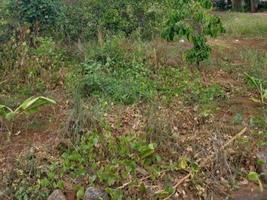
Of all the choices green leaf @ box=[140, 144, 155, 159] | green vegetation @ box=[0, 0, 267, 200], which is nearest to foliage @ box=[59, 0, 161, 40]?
green vegetation @ box=[0, 0, 267, 200]

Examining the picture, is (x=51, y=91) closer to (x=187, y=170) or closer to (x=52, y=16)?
(x=52, y=16)

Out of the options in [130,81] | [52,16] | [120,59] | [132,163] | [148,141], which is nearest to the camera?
[132,163]

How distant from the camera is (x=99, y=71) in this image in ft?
19.7

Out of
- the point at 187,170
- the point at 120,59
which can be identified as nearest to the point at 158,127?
the point at 187,170

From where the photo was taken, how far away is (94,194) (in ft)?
14.2

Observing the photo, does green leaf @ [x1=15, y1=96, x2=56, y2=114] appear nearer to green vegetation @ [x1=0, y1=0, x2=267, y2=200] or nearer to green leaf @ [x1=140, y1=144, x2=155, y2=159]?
green vegetation @ [x1=0, y1=0, x2=267, y2=200]

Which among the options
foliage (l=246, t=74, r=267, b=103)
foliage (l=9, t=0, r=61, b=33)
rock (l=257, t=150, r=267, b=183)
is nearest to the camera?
rock (l=257, t=150, r=267, b=183)

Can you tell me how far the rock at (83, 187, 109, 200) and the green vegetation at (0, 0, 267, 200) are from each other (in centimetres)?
5

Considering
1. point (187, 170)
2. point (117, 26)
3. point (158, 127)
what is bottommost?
point (187, 170)

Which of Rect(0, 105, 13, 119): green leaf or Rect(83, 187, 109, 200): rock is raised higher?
Rect(0, 105, 13, 119): green leaf

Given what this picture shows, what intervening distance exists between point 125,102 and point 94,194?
4.91 ft

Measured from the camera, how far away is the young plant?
4.89 m

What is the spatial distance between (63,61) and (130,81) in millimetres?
1230

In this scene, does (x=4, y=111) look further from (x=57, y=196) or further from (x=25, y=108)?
(x=57, y=196)
